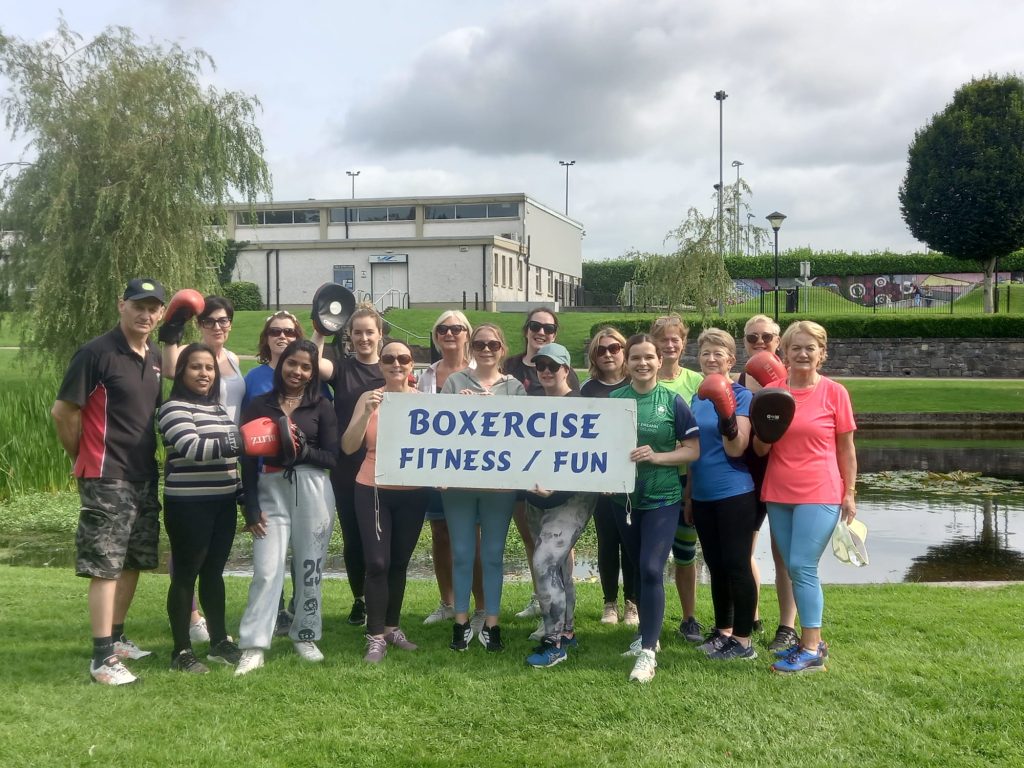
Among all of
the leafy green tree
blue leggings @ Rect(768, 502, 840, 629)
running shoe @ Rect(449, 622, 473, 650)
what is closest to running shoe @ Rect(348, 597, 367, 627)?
running shoe @ Rect(449, 622, 473, 650)

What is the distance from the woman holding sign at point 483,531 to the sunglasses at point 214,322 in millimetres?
1454

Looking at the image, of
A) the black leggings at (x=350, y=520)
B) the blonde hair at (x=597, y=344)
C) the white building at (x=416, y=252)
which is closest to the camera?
the black leggings at (x=350, y=520)

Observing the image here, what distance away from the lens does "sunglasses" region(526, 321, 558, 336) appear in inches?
237

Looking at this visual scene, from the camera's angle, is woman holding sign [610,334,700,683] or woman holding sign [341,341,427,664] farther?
woman holding sign [341,341,427,664]

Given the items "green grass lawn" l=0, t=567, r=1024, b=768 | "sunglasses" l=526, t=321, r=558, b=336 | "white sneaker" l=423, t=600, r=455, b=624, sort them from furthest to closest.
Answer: "white sneaker" l=423, t=600, r=455, b=624, "sunglasses" l=526, t=321, r=558, b=336, "green grass lawn" l=0, t=567, r=1024, b=768

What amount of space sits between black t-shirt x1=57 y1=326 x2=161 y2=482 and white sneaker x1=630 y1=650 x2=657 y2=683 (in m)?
2.86

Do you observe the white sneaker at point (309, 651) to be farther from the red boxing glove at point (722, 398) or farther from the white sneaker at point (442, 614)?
the red boxing glove at point (722, 398)

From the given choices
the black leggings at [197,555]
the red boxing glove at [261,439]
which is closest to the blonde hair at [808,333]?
the red boxing glove at [261,439]

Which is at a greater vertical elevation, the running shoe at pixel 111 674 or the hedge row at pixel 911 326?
the hedge row at pixel 911 326

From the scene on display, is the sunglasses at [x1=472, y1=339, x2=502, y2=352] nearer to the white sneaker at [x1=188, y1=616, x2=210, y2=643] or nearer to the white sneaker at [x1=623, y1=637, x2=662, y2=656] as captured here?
the white sneaker at [x1=623, y1=637, x2=662, y2=656]

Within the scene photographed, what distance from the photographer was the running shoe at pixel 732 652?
5172mm

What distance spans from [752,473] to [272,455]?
271 centimetres

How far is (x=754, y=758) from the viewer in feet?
12.8

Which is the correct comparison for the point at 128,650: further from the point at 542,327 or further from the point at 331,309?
the point at 542,327
